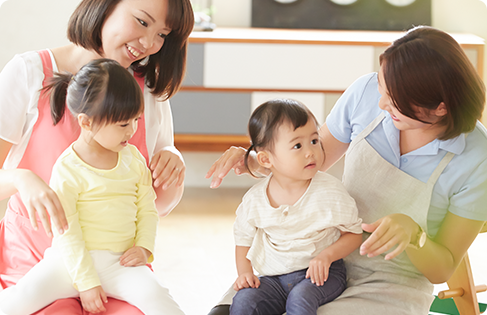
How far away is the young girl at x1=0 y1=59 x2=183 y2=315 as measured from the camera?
1.15m

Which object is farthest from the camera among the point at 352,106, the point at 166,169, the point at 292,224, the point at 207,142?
the point at 207,142

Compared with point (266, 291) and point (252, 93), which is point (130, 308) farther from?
point (252, 93)

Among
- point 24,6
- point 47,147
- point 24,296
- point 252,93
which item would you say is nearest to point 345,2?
point 252,93

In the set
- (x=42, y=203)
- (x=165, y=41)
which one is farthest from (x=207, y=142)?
(x=42, y=203)

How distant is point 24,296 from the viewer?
112 cm

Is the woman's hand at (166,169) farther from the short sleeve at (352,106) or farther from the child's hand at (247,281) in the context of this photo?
the short sleeve at (352,106)

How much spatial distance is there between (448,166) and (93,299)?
89cm

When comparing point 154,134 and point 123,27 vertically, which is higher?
point 123,27

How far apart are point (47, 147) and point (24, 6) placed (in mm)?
2223

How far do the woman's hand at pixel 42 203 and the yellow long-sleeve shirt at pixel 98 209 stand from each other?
0.07 meters

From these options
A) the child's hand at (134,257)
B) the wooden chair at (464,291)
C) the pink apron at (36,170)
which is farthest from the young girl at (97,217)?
the wooden chair at (464,291)

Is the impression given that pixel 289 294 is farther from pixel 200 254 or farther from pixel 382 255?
pixel 200 254

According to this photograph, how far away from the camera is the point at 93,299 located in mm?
1157

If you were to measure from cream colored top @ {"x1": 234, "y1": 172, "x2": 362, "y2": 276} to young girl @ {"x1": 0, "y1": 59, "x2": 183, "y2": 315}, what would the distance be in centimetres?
26
